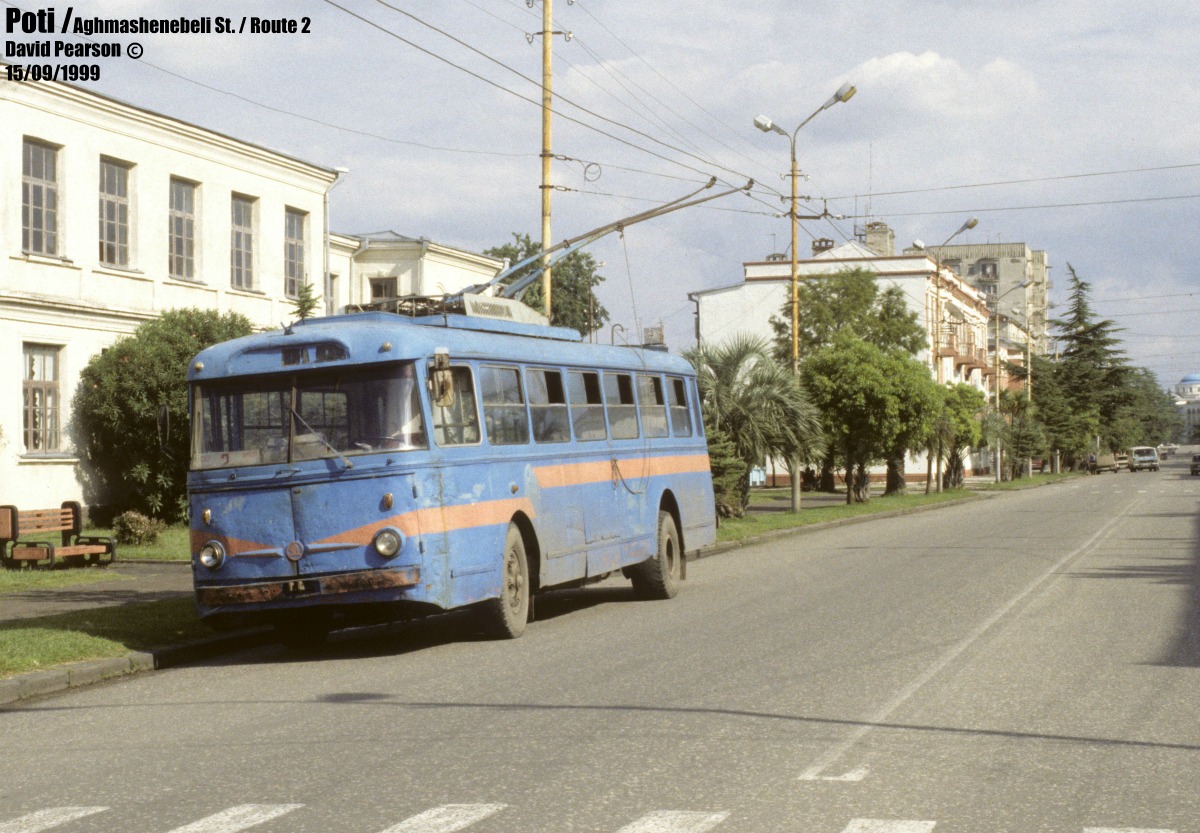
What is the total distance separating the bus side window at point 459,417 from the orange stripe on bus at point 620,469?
4.36 ft

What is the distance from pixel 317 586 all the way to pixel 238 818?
6209 millimetres

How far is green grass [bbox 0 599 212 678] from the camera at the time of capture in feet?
40.8

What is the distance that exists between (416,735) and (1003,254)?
166767mm

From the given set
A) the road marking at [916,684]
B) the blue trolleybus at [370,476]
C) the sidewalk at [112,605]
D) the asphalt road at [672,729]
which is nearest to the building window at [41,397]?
the sidewalk at [112,605]

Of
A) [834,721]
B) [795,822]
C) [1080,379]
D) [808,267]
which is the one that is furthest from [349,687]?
[1080,379]

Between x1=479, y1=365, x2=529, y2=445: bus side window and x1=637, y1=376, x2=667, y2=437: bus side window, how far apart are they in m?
3.65

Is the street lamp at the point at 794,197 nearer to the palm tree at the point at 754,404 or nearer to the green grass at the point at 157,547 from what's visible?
the palm tree at the point at 754,404

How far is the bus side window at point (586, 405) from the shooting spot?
54.9ft

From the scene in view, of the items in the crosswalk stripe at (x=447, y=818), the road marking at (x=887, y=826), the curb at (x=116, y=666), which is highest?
the crosswalk stripe at (x=447, y=818)

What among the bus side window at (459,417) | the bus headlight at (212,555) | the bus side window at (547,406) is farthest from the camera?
the bus side window at (547,406)

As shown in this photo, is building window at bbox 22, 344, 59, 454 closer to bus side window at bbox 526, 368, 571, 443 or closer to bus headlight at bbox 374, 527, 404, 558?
bus side window at bbox 526, 368, 571, 443

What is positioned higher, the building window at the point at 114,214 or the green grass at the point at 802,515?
the building window at the point at 114,214

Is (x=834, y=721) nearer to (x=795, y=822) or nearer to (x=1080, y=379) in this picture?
(x=795, y=822)

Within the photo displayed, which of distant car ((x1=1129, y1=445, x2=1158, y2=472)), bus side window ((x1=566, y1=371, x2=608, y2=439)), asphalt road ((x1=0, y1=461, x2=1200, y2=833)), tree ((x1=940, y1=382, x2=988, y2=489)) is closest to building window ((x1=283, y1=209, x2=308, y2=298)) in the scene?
bus side window ((x1=566, y1=371, x2=608, y2=439))
